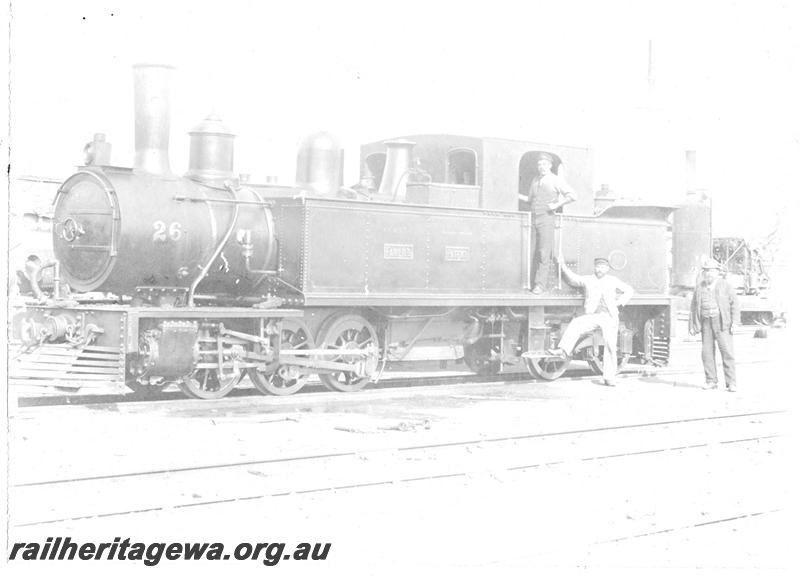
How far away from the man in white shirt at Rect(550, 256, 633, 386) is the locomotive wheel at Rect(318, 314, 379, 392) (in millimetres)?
2539

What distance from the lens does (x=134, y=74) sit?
9.24m

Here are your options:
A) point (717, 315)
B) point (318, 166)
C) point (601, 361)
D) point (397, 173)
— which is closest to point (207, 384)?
point (318, 166)

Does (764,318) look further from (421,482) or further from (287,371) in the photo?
(421,482)

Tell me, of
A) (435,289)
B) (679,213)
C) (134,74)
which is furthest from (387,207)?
(679,213)

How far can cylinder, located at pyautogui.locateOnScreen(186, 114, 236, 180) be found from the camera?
9.77 metres

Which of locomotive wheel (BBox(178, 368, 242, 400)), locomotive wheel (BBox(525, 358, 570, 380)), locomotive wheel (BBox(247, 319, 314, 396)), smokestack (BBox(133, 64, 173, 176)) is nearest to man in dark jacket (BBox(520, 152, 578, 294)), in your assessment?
A: locomotive wheel (BBox(525, 358, 570, 380))

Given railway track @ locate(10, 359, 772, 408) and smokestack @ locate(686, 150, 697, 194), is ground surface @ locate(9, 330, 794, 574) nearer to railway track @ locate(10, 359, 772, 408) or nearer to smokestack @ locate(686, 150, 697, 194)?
railway track @ locate(10, 359, 772, 408)

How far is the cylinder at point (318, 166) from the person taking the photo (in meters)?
10.6

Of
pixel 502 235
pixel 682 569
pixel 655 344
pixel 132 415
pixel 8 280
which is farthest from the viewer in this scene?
pixel 655 344

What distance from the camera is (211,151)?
992 cm

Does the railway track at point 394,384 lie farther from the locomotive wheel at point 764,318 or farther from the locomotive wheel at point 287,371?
the locomotive wheel at point 764,318

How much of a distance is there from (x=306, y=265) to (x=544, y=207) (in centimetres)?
314

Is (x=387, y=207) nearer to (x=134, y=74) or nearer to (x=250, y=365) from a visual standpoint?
(x=250, y=365)

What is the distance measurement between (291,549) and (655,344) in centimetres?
930
